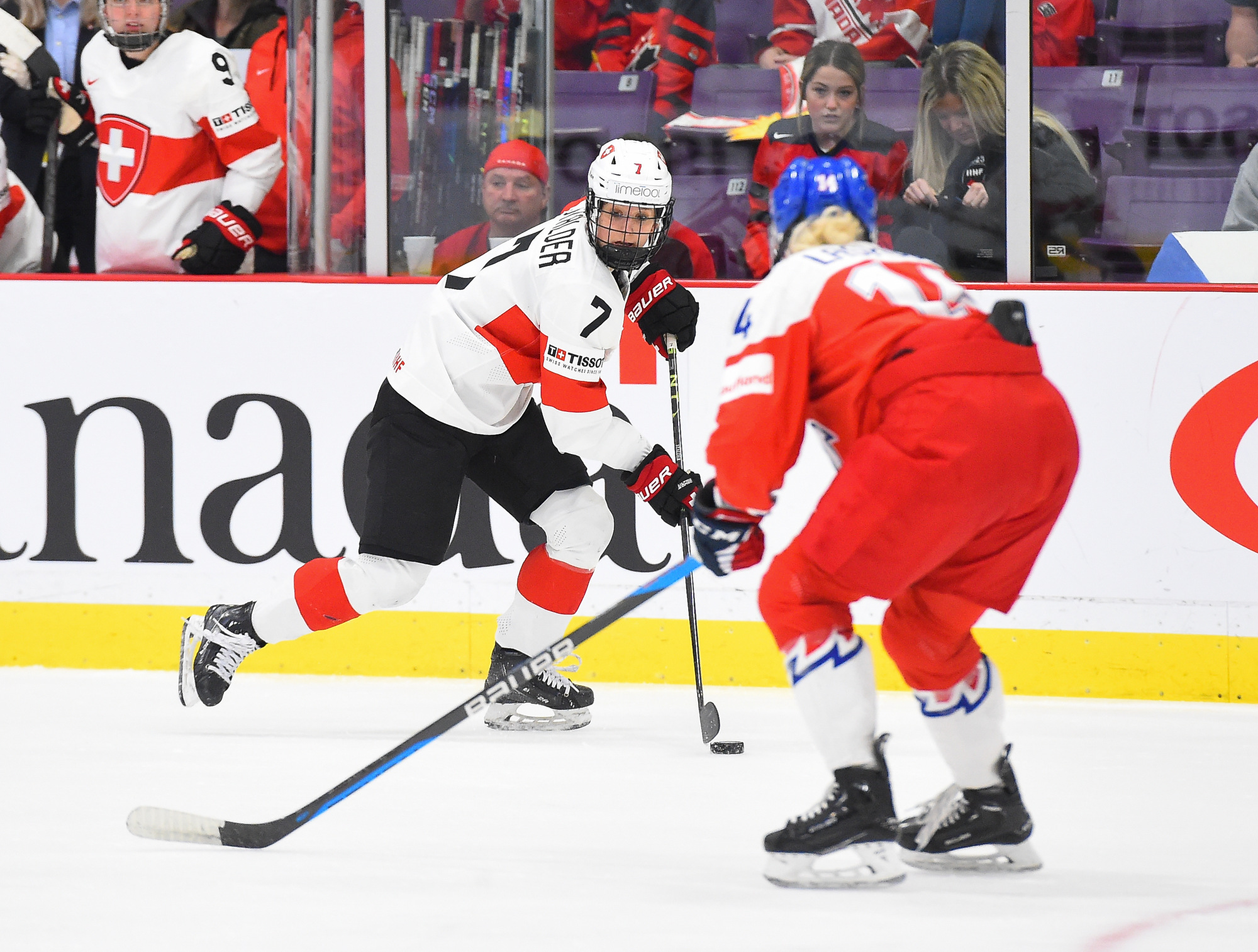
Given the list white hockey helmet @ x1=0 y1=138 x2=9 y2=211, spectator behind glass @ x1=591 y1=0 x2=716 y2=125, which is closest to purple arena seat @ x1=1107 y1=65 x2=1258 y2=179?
spectator behind glass @ x1=591 y1=0 x2=716 y2=125

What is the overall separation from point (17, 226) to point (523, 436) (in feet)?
6.43

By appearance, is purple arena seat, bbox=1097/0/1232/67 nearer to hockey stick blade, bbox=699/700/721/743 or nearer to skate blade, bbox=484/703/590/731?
hockey stick blade, bbox=699/700/721/743

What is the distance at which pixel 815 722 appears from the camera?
206 cm

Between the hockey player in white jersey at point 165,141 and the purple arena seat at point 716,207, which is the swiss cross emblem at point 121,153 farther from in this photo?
the purple arena seat at point 716,207

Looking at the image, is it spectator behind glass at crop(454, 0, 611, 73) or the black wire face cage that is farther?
spectator behind glass at crop(454, 0, 611, 73)

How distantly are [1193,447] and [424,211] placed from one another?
203 cm

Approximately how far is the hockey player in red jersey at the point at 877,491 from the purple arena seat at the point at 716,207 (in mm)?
1852

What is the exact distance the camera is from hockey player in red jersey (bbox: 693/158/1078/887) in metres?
1.93

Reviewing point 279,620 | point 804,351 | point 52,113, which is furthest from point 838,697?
point 52,113

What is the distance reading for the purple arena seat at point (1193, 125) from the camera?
3.83 meters

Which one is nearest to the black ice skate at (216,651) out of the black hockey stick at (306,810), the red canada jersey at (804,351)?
the black hockey stick at (306,810)

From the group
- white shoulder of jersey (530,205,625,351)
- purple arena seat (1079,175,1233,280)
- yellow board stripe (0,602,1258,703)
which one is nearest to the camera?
white shoulder of jersey (530,205,625,351)

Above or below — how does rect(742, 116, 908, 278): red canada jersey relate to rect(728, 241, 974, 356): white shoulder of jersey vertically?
above

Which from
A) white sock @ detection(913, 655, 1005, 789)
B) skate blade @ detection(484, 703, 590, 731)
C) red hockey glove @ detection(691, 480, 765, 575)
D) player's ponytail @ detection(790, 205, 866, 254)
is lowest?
skate blade @ detection(484, 703, 590, 731)
